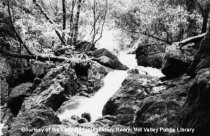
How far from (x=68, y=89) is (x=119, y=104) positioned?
4.81 m

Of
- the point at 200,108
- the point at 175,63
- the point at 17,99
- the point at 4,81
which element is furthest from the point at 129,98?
the point at 4,81

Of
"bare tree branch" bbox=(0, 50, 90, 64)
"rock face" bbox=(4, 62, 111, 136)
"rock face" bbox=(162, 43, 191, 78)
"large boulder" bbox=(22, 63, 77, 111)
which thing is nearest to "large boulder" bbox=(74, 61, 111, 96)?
"rock face" bbox=(4, 62, 111, 136)

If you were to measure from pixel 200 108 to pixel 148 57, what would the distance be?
15.2 metres

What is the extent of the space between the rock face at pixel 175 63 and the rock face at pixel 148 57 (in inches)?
305

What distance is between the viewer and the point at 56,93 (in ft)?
42.8

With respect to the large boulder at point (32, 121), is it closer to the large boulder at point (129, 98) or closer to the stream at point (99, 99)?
the large boulder at point (129, 98)

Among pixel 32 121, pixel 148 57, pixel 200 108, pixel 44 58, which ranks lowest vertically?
pixel 32 121

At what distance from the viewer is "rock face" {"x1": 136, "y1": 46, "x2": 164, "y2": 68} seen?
18.6 metres

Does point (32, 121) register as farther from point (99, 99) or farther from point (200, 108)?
point (99, 99)

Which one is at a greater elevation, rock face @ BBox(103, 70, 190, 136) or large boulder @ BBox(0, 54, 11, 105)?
large boulder @ BBox(0, 54, 11, 105)

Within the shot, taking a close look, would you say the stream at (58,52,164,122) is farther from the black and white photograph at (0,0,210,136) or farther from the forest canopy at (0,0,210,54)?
the forest canopy at (0,0,210,54)

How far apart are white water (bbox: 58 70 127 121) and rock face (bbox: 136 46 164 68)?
2.78 m

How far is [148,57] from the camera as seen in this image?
19.2 metres

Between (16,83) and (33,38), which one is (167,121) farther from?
(16,83)
